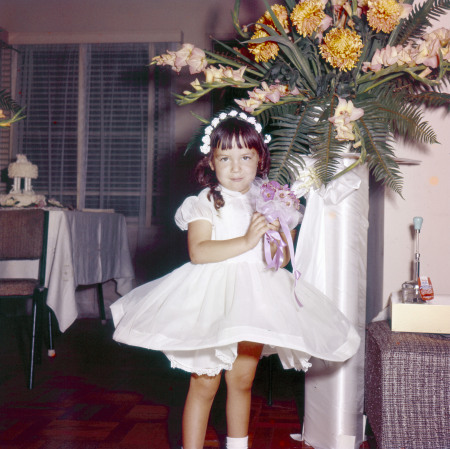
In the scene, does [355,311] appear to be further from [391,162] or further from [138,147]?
[138,147]

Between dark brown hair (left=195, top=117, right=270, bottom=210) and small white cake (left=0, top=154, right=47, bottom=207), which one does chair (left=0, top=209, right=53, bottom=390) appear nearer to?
small white cake (left=0, top=154, right=47, bottom=207)

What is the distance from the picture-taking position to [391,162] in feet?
4.59

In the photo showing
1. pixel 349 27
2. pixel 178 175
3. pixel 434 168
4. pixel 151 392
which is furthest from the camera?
pixel 178 175

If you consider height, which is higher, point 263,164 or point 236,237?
point 263,164

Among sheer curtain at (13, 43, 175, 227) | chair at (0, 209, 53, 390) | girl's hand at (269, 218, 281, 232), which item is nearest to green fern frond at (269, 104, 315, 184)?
girl's hand at (269, 218, 281, 232)

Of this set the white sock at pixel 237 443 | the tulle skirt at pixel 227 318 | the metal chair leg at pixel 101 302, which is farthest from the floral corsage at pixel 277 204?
the metal chair leg at pixel 101 302

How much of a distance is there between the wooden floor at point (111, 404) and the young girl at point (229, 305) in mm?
441

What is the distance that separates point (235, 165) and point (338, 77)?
1.30ft

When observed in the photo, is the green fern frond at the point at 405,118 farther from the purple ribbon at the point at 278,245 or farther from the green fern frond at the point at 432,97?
the purple ribbon at the point at 278,245

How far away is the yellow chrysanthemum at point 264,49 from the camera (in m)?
1.52

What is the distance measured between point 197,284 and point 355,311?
1.86 ft

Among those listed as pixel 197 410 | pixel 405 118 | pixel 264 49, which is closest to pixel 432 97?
pixel 405 118

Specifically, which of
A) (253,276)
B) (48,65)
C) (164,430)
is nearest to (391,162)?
(253,276)

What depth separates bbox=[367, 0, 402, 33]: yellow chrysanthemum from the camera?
138 centimetres
